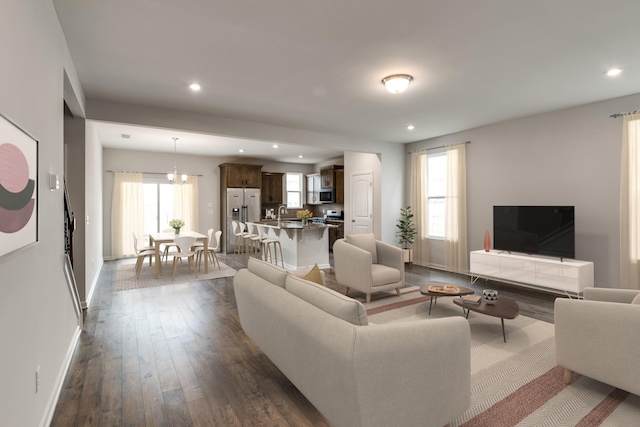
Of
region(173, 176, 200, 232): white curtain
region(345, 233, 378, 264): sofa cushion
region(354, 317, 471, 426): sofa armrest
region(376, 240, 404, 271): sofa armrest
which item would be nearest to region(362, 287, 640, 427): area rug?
region(354, 317, 471, 426): sofa armrest

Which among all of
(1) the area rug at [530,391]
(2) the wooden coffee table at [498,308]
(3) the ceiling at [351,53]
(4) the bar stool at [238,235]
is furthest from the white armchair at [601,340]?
(4) the bar stool at [238,235]

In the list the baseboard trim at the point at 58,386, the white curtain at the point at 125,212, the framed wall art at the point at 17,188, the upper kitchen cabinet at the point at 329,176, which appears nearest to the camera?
the framed wall art at the point at 17,188

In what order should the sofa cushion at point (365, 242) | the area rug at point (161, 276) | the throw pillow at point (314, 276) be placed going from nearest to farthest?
1. the throw pillow at point (314, 276)
2. the sofa cushion at point (365, 242)
3. the area rug at point (161, 276)

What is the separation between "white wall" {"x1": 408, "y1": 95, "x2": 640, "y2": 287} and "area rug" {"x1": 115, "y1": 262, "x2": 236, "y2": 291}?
496cm

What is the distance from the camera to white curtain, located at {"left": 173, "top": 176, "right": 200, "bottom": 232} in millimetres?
8930

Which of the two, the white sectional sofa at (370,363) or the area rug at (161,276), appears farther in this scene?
the area rug at (161,276)

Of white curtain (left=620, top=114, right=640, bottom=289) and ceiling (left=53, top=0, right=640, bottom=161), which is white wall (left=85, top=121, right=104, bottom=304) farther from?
white curtain (left=620, top=114, right=640, bottom=289)

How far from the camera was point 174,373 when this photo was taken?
2609 mm

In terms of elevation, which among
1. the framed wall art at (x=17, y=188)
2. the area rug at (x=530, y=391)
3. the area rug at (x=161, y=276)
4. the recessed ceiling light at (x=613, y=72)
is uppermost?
the recessed ceiling light at (x=613, y=72)

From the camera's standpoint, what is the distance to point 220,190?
9.56m

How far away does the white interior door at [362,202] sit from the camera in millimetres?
7480

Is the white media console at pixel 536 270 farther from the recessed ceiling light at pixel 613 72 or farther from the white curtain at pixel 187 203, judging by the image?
the white curtain at pixel 187 203

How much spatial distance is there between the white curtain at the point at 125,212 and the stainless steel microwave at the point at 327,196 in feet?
16.0

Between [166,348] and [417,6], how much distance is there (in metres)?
3.55
